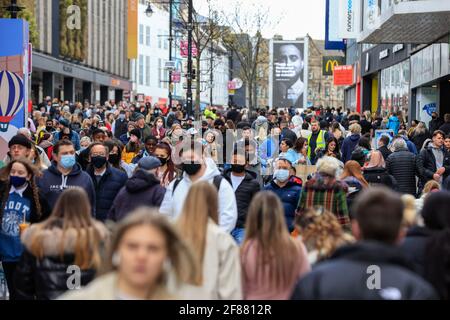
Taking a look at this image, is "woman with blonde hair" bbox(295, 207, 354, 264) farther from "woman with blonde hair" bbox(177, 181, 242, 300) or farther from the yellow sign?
the yellow sign

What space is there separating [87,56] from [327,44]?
1670cm

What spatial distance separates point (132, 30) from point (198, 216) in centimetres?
7772

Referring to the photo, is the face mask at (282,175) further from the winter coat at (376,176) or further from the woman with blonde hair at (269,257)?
the woman with blonde hair at (269,257)

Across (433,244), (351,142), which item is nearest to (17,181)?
(433,244)

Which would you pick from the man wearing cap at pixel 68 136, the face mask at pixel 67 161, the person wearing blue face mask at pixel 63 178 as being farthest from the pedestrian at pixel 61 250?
the man wearing cap at pixel 68 136

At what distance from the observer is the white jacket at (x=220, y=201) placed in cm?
936

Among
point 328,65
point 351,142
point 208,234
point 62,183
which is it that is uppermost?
point 328,65

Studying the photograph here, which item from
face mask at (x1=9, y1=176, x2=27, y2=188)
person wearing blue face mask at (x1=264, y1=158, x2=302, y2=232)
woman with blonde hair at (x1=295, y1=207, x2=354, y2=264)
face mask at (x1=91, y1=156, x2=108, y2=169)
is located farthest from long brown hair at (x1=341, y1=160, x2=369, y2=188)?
woman with blonde hair at (x1=295, y1=207, x2=354, y2=264)

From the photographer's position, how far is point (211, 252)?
6.64 m

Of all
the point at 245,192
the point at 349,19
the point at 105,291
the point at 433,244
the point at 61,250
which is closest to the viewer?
the point at 105,291

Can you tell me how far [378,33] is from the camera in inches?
1216

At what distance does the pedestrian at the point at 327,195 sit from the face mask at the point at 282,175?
2.71 ft

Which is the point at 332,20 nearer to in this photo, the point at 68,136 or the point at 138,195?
the point at 68,136

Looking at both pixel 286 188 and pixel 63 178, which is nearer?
pixel 63 178
